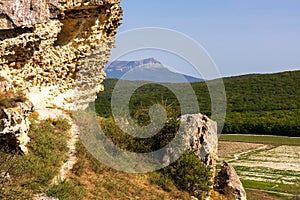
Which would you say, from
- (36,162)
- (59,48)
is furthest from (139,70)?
(36,162)

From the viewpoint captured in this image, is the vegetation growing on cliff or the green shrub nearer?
the vegetation growing on cliff

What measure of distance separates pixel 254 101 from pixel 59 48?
63821 mm

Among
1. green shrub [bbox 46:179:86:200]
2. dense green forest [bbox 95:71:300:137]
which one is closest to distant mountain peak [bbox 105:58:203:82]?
green shrub [bbox 46:179:86:200]

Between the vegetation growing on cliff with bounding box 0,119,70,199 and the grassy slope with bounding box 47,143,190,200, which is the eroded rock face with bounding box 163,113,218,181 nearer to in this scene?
the grassy slope with bounding box 47,143,190,200

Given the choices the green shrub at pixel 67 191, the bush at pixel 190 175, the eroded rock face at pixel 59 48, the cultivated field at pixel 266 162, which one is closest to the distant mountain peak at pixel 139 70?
the eroded rock face at pixel 59 48

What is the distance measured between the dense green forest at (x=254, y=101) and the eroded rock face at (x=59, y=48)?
13.6 meters

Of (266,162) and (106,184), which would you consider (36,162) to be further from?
(266,162)

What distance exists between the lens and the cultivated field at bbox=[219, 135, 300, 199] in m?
24.0

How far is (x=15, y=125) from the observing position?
31.4 ft

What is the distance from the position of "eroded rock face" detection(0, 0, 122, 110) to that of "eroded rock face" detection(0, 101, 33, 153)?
1923 mm

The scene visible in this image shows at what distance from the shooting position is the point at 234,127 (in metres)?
56.9

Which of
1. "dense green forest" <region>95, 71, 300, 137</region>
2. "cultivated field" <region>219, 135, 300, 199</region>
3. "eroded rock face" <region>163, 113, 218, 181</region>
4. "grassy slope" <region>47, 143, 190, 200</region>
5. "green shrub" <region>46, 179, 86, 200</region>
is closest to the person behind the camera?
"green shrub" <region>46, 179, 86, 200</region>

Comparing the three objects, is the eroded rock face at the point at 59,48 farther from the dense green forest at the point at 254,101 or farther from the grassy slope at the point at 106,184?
the dense green forest at the point at 254,101

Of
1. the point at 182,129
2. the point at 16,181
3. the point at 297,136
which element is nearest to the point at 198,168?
the point at 182,129
